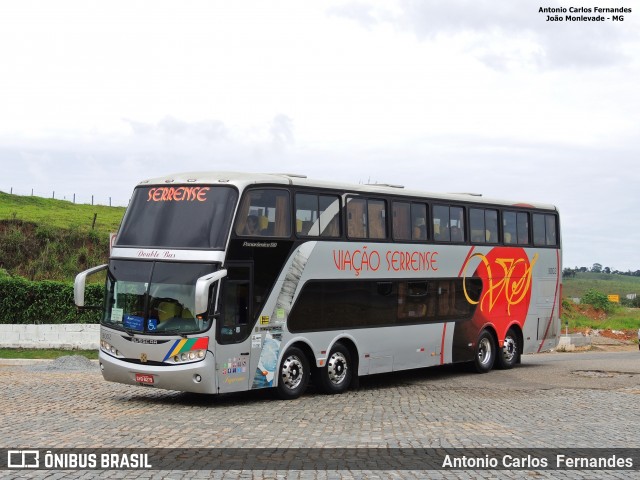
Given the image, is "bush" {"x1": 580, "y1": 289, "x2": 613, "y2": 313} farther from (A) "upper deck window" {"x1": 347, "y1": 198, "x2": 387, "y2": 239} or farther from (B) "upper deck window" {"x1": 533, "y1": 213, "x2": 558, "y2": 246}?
(A) "upper deck window" {"x1": 347, "y1": 198, "x2": 387, "y2": 239}

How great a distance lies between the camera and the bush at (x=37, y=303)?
114 feet

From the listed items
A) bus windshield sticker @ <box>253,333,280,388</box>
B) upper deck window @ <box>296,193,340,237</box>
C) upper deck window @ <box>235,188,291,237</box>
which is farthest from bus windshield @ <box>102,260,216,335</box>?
upper deck window @ <box>296,193,340,237</box>

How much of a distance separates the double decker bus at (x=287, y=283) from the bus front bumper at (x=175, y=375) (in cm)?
3

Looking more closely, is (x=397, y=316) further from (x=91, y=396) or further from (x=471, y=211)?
(x=91, y=396)

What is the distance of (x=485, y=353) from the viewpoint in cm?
2647

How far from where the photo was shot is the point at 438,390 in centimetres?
2167

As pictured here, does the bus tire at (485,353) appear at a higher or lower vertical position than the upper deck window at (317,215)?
lower

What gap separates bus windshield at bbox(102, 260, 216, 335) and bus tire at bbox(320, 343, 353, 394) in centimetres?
383

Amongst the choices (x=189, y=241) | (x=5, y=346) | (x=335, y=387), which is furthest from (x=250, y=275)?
(x=5, y=346)

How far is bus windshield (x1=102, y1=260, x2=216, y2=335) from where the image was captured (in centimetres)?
1750

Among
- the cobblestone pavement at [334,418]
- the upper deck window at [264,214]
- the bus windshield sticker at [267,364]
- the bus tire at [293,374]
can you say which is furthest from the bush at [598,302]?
the bus windshield sticker at [267,364]

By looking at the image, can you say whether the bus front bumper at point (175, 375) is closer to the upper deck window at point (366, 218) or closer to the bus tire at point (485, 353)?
the upper deck window at point (366, 218)

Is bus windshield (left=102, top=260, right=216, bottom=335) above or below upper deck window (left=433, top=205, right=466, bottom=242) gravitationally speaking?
below

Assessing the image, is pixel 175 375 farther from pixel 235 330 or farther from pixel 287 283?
pixel 287 283
